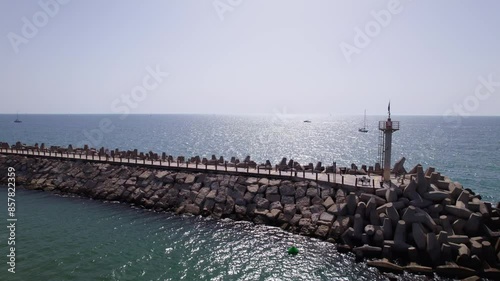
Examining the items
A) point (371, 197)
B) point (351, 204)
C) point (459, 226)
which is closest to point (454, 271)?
point (459, 226)

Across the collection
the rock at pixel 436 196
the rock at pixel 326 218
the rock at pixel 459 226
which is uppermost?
the rock at pixel 436 196

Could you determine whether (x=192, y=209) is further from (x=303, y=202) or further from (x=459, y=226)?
(x=459, y=226)

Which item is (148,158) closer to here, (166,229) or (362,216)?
(166,229)

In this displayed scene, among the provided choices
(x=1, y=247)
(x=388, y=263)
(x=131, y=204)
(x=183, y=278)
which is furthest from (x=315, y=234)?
(x=1, y=247)

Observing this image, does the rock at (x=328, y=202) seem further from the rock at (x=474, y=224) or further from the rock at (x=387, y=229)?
the rock at (x=474, y=224)

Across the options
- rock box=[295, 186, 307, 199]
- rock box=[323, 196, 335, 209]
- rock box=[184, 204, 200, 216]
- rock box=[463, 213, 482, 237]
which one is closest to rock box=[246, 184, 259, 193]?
rock box=[295, 186, 307, 199]

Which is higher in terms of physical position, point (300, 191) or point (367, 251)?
point (300, 191)

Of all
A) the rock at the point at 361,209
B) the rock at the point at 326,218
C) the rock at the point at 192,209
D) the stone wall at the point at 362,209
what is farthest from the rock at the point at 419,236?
the rock at the point at 192,209
